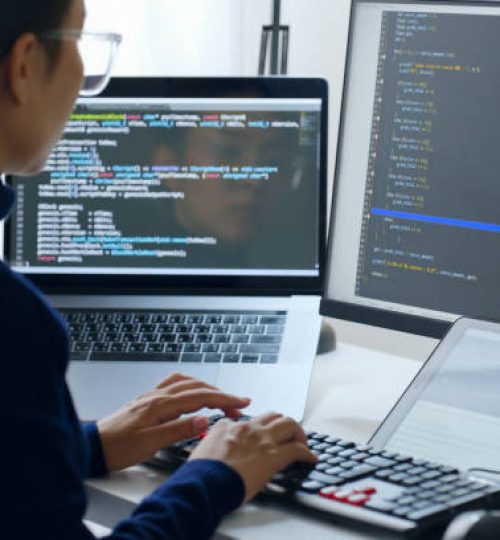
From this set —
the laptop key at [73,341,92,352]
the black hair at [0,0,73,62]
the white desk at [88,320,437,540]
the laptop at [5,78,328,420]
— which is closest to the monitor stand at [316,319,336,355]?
the white desk at [88,320,437,540]

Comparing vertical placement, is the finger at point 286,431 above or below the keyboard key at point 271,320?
below

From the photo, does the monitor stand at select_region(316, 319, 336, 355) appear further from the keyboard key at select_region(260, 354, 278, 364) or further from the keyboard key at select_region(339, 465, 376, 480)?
the keyboard key at select_region(339, 465, 376, 480)

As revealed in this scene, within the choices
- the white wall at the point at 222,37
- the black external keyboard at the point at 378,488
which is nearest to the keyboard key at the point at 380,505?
the black external keyboard at the point at 378,488

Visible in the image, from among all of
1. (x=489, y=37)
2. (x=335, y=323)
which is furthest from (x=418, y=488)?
(x=335, y=323)

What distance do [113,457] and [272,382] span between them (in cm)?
27

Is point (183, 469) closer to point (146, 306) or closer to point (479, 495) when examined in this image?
point (479, 495)

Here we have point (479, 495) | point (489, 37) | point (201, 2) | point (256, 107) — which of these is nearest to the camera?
point (479, 495)

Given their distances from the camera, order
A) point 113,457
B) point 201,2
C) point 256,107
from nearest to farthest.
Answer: point 113,457, point 256,107, point 201,2

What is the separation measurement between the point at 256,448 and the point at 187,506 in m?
0.11

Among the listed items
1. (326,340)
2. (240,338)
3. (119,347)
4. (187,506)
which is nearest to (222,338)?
(240,338)

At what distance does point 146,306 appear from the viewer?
136 centimetres

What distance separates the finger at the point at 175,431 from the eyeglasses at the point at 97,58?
319 millimetres

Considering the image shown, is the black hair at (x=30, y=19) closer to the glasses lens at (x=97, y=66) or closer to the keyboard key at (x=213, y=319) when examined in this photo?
the glasses lens at (x=97, y=66)

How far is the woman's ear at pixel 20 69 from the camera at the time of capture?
76cm
